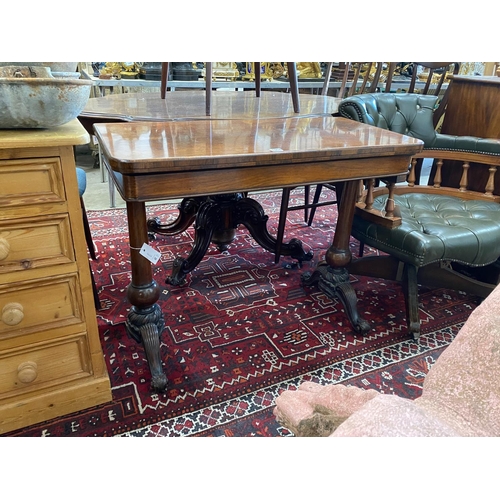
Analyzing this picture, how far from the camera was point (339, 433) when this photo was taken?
38 centimetres

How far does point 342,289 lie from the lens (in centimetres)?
197

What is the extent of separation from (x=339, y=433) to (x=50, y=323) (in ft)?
3.73

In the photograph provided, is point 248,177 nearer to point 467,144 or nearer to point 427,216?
point 427,216

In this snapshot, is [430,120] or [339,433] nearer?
[339,433]


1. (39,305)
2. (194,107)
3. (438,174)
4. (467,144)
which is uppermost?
(194,107)

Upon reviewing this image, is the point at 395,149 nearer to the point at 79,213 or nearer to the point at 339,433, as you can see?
the point at 79,213

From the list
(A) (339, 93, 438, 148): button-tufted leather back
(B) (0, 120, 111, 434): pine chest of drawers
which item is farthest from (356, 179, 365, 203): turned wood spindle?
(B) (0, 120, 111, 434): pine chest of drawers

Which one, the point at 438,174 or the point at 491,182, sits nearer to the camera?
the point at 491,182

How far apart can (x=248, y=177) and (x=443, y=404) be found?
973 millimetres

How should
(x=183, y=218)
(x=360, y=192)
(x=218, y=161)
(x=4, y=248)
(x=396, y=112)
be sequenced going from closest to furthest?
(x=4, y=248) < (x=218, y=161) < (x=360, y=192) < (x=396, y=112) < (x=183, y=218)

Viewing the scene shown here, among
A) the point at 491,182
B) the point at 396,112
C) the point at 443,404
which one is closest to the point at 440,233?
the point at 491,182

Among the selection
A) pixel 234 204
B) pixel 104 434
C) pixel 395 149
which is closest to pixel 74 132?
pixel 104 434

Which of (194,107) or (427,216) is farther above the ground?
(194,107)

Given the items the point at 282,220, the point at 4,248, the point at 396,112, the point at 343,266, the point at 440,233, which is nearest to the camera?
the point at 4,248
